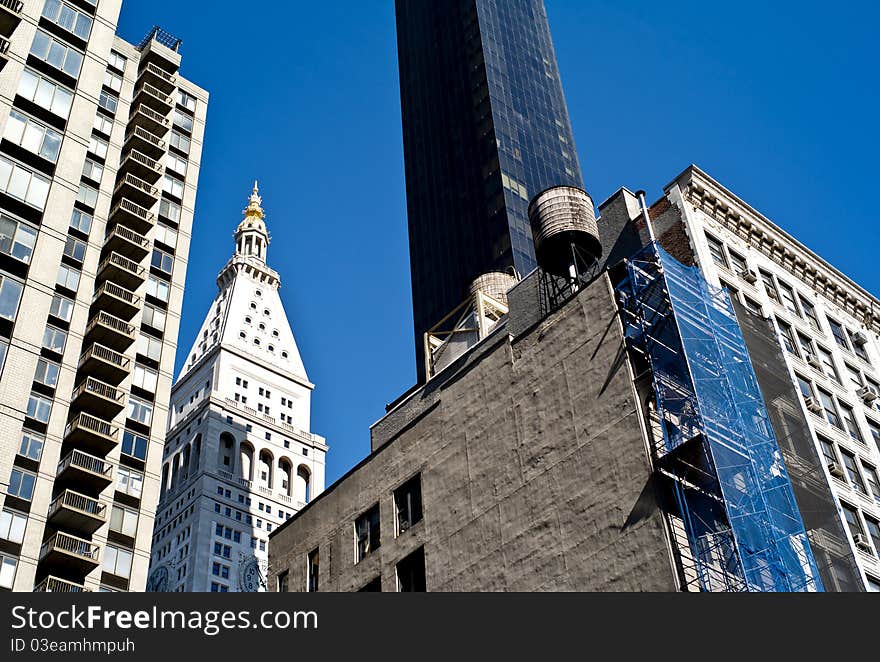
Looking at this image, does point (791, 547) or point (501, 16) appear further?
point (501, 16)

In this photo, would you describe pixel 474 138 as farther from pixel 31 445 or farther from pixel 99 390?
pixel 31 445

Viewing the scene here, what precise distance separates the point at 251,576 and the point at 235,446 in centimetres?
1938

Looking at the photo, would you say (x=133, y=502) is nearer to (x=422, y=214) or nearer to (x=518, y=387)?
(x=518, y=387)

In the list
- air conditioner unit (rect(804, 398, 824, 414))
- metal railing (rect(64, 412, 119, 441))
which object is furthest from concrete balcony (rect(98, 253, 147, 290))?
air conditioner unit (rect(804, 398, 824, 414))

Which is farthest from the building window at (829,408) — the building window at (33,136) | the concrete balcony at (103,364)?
the building window at (33,136)

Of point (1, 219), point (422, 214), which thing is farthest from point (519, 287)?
point (422, 214)

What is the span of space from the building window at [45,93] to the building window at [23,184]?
5.22m

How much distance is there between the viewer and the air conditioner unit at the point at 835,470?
48.0m

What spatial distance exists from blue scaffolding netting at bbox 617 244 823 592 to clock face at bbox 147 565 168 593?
296ft

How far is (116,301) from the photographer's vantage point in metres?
60.4

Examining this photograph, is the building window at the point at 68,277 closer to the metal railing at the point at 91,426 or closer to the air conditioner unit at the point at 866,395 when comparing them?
the metal railing at the point at 91,426

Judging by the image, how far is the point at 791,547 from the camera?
40500 mm

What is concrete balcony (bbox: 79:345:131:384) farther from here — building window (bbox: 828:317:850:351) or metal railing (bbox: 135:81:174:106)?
building window (bbox: 828:317:850:351)
